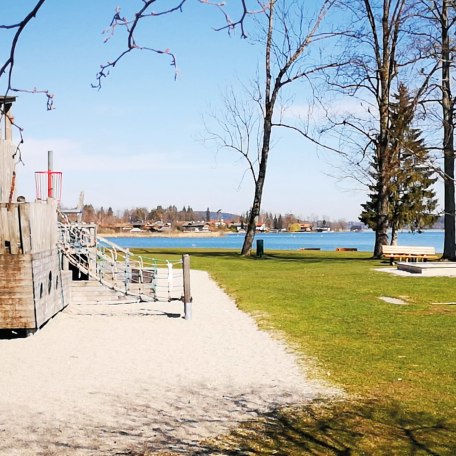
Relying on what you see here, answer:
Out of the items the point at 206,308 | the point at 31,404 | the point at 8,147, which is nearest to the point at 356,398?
the point at 31,404

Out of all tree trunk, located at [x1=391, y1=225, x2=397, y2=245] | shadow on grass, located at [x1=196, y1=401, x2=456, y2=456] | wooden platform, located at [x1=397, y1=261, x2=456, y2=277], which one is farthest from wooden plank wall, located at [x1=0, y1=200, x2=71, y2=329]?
tree trunk, located at [x1=391, y1=225, x2=397, y2=245]

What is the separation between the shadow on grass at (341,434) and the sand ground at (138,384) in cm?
34

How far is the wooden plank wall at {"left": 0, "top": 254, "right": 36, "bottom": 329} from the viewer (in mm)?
12498

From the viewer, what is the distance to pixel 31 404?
770cm

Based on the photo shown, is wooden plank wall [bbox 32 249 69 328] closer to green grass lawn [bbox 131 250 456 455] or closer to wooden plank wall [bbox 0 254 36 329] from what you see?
wooden plank wall [bbox 0 254 36 329]

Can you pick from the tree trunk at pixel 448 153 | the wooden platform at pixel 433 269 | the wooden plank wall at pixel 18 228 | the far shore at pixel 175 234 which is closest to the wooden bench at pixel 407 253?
the tree trunk at pixel 448 153

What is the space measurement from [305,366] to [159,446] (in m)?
3.81

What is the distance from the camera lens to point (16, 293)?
41.3ft

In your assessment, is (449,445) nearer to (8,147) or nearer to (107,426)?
(107,426)

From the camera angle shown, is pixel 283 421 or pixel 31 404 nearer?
pixel 283 421

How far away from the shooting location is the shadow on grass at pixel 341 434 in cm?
597

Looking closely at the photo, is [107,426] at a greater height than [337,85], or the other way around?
[337,85]

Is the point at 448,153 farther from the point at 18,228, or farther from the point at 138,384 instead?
the point at 138,384

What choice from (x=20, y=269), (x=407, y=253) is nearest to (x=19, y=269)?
(x=20, y=269)
